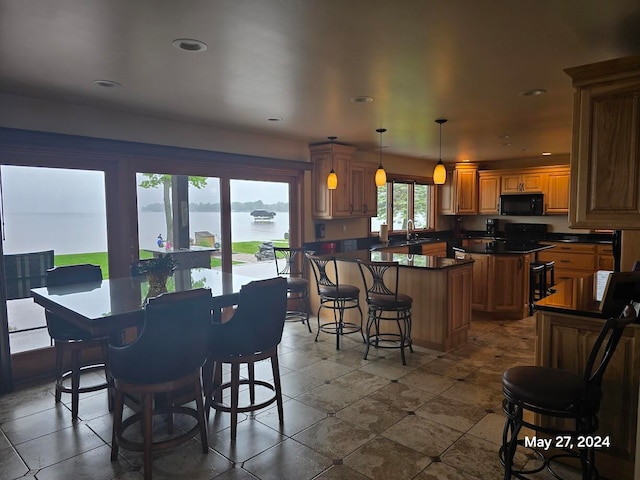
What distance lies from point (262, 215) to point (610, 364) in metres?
4.20

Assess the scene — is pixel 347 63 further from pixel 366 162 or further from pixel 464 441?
pixel 366 162

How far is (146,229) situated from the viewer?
4.42 metres

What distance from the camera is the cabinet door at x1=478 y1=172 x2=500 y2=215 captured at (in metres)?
8.30

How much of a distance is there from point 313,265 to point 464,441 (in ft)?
9.49

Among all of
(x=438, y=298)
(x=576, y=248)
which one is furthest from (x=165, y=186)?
(x=576, y=248)

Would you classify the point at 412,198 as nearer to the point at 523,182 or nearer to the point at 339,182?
the point at 523,182

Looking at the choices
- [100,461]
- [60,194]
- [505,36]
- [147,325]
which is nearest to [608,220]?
[505,36]

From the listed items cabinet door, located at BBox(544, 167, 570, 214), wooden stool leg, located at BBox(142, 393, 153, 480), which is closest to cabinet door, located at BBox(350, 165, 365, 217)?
cabinet door, located at BBox(544, 167, 570, 214)

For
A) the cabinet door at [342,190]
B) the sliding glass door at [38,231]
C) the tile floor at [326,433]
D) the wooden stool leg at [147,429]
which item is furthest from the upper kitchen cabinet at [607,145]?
the sliding glass door at [38,231]

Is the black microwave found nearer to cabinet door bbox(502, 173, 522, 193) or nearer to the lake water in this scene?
cabinet door bbox(502, 173, 522, 193)

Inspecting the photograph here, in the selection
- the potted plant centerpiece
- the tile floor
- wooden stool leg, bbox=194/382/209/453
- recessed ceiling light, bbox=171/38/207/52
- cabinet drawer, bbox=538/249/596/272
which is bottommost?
the tile floor

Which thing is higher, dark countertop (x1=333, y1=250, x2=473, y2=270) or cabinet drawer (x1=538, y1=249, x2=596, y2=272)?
dark countertop (x1=333, y1=250, x2=473, y2=270)

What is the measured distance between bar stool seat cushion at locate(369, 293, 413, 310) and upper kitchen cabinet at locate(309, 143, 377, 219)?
206cm

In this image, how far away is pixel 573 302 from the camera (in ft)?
8.31
